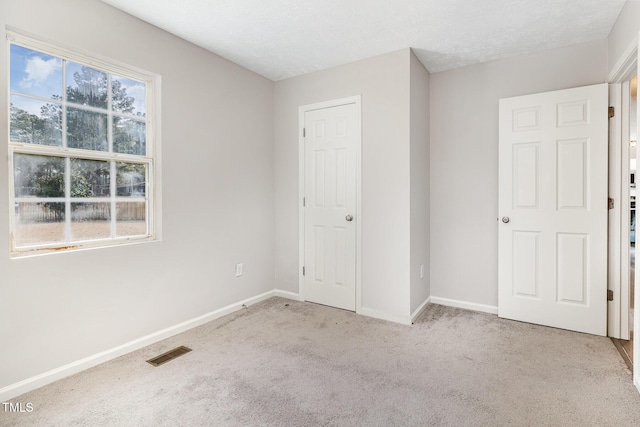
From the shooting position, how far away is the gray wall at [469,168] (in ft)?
10.4

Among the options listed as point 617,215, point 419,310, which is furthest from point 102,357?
point 617,215

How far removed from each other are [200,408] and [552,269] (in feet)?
9.80

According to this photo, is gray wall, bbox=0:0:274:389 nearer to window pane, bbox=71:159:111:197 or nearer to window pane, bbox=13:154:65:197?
window pane, bbox=13:154:65:197

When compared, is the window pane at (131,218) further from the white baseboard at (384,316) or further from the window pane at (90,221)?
the white baseboard at (384,316)

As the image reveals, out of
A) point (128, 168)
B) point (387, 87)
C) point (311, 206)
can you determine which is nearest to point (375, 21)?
point (387, 87)

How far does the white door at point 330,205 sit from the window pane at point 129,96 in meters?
1.61

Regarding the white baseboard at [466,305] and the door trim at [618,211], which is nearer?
the door trim at [618,211]

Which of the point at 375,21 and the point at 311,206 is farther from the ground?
the point at 375,21

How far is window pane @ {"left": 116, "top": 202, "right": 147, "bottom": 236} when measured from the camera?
2508 mm

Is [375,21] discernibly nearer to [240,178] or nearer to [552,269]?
[240,178]

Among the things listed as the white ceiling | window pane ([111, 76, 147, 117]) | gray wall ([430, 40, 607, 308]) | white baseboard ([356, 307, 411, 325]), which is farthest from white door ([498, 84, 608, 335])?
window pane ([111, 76, 147, 117])

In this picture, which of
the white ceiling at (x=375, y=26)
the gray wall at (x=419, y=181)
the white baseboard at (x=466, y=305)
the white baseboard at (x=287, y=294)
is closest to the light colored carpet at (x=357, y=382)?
the white baseboard at (x=466, y=305)

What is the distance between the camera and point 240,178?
3.42 metres

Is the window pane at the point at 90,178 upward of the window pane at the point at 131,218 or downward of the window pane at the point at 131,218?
upward
